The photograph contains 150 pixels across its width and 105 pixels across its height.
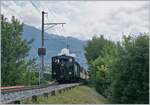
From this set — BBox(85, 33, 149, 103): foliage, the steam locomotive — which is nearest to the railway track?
BBox(85, 33, 149, 103): foliage

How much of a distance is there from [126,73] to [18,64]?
78.2ft

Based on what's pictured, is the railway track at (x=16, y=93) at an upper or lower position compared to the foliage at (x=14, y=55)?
lower

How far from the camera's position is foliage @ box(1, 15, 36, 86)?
39.2 meters

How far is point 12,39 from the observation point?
134ft

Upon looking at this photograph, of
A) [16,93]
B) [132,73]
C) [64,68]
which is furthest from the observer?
[64,68]

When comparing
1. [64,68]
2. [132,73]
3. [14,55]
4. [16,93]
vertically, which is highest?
[14,55]

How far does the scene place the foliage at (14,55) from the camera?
129 ft

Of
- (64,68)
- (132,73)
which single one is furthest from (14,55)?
(132,73)

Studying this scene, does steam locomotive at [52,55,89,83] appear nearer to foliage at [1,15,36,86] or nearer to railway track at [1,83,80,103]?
foliage at [1,15,36,86]

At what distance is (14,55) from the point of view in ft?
134

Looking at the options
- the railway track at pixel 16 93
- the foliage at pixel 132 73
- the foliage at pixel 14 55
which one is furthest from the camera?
the foliage at pixel 14 55

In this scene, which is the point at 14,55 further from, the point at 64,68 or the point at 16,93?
the point at 16,93

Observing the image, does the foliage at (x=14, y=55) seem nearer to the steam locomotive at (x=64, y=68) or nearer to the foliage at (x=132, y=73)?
the steam locomotive at (x=64, y=68)

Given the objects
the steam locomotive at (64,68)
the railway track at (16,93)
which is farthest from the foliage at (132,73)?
the steam locomotive at (64,68)
